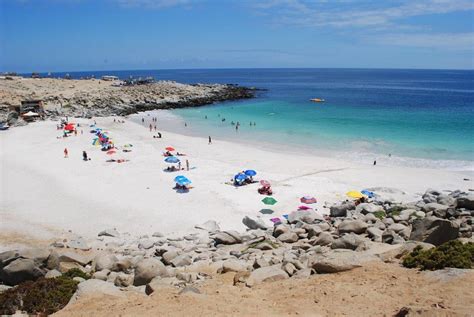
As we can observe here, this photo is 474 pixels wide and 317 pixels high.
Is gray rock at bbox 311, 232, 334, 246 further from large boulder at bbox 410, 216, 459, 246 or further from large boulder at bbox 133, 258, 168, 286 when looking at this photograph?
large boulder at bbox 133, 258, 168, 286

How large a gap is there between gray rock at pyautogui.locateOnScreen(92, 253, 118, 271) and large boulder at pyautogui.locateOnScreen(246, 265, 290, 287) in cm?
521

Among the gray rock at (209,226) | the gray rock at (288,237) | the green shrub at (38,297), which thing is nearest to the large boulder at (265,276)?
the gray rock at (288,237)

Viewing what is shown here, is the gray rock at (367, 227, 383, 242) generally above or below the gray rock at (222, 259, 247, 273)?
above

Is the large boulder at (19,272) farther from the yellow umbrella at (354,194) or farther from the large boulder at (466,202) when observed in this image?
the large boulder at (466,202)

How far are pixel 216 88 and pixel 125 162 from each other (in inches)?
2619

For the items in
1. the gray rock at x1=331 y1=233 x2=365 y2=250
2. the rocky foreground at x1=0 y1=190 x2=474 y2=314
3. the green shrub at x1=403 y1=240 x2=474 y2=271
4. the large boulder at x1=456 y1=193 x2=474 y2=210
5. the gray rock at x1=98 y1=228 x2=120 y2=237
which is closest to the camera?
the green shrub at x1=403 y1=240 x2=474 y2=271

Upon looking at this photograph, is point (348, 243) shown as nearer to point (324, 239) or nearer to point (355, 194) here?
point (324, 239)

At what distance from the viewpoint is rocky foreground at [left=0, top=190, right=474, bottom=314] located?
11086 millimetres

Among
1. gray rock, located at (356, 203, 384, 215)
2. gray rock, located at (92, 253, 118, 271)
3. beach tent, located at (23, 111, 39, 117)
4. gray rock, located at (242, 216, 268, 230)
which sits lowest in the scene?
gray rock, located at (242, 216, 268, 230)

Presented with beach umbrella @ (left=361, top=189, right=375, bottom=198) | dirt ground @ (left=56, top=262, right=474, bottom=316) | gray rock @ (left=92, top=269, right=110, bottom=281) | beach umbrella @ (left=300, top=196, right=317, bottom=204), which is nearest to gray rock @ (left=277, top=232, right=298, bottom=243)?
dirt ground @ (left=56, top=262, right=474, bottom=316)

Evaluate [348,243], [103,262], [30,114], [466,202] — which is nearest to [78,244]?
[103,262]

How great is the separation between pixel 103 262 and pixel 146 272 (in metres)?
2.63

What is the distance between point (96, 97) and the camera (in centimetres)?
6388

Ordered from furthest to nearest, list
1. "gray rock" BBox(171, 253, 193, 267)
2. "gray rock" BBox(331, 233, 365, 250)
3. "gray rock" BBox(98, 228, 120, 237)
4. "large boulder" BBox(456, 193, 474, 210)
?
"large boulder" BBox(456, 193, 474, 210) < "gray rock" BBox(98, 228, 120, 237) < "gray rock" BBox(171, 253, 193, 267) < "gray rock" BBox(331, 233, 365, 250)
